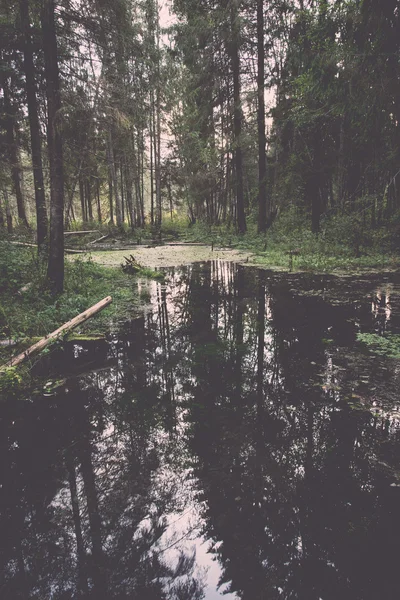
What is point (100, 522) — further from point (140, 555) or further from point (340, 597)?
point (340, 597)

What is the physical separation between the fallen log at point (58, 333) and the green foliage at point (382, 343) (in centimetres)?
534

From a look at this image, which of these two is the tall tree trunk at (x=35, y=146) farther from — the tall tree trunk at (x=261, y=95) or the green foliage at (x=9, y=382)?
the tall tree trunk at (x=261, y=95)

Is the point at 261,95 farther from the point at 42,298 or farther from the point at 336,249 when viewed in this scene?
the point at 42,298

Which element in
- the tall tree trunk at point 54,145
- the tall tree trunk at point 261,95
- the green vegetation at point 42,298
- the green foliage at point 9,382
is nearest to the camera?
the green foliage at point 9,382

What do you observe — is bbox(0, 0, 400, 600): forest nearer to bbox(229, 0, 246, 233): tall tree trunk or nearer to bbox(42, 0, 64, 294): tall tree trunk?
bbox(42, 0, 64, 294): tall tree trunk

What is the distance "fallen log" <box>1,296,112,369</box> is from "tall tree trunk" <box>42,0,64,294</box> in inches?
64.7

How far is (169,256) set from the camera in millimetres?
18188

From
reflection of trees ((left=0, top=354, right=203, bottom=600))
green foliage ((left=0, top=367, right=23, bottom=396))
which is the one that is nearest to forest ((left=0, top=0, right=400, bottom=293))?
green foliage ((left=0, top=367, right=23, bottom=396))

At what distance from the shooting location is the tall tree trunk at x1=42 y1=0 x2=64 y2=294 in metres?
7.63

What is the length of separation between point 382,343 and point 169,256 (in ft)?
45.3

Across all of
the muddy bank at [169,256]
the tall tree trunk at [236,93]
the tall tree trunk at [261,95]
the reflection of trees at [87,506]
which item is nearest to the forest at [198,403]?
the reflection of trees at [87,506]

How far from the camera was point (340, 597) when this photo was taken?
200cm

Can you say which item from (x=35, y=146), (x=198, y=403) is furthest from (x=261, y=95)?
(x=198, y=403)

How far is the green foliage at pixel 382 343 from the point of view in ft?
17.3
